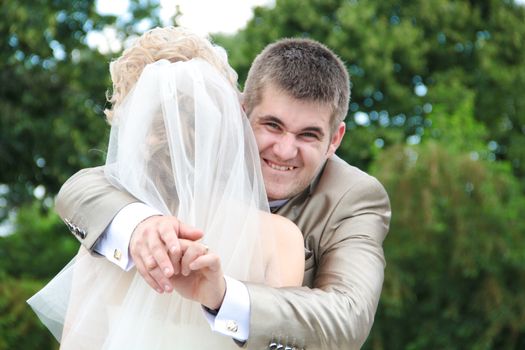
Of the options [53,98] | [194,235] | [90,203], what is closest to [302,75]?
[90,203]

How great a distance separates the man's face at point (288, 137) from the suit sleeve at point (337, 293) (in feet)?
0.76

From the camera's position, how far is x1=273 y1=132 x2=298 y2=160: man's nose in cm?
315

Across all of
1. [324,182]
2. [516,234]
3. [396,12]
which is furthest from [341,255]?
[396,12]

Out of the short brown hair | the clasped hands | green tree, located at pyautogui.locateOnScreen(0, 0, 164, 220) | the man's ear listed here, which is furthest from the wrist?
green tree, located at pyautogui.locateOnScreen(0, 0, 164, 220)

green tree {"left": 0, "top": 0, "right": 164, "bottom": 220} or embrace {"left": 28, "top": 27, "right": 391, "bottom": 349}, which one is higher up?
embrace {"left": 28, "top": 27, "right": 391, "bottom": 349}

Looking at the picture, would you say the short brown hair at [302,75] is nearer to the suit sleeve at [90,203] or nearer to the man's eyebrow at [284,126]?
the man's eyebrow at [284,126]

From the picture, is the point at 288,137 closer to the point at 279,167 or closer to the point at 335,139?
the point at 279,167

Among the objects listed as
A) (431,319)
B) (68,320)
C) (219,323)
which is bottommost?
(431,319)

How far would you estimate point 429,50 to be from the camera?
20.0 meters

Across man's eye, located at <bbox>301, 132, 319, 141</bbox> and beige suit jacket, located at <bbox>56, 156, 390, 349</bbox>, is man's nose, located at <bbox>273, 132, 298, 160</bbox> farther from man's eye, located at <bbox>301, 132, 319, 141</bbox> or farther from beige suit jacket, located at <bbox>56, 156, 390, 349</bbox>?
beige suit jacket, located at <bbox>56, 156, 390, 349</bbox>

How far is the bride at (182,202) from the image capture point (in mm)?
2662

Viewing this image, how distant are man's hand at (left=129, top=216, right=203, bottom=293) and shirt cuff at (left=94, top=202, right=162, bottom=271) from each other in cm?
11

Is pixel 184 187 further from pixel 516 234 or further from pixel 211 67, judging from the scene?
pixel 516 234

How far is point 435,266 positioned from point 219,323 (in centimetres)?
1117
